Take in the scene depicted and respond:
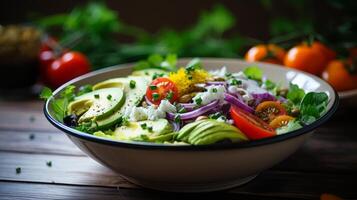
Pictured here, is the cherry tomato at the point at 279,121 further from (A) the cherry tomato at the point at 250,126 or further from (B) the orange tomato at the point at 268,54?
(B) the orange tomato at the point at 268,54

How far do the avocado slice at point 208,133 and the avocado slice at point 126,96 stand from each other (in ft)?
0.80

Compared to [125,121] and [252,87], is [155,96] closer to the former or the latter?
[125,121]

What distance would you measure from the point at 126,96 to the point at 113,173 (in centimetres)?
25

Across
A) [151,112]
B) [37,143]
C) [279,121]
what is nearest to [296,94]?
[279,121]

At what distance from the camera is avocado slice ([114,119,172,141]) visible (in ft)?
4.16

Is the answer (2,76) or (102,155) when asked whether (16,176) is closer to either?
(102,155)

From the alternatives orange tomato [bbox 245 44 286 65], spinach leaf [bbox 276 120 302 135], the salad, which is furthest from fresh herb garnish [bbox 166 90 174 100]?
orange tomato [bbox 245 44 286 65]

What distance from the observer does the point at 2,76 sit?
7.96 feet

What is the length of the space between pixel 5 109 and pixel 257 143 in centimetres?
146

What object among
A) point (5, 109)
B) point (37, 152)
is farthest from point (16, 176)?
point (5, 109)

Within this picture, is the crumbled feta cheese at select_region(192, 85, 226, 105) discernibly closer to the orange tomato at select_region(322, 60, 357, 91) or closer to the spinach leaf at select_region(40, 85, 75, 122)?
the spinach leaf at select_region(40, 85, 75, 122)

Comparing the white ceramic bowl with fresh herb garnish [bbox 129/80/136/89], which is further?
fresh herb garnish [bbox 129/80/136/89]

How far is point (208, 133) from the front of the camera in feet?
3.92

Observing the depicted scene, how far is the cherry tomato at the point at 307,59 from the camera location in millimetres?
2137
